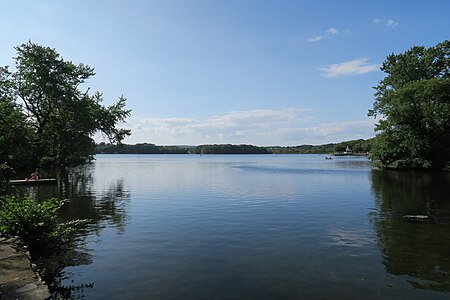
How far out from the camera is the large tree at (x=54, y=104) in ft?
190

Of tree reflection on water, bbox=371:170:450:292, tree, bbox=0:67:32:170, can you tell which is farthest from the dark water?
tree, bbox=0:67:32:170

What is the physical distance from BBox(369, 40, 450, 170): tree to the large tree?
56.4 metres

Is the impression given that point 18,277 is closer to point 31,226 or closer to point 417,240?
point 31,226

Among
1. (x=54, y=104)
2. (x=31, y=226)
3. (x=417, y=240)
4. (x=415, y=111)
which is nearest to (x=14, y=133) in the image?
(x=54, y=104)

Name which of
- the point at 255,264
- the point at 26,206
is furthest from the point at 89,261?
the point at 255,264

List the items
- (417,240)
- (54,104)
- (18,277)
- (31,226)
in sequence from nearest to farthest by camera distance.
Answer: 1. (18,277)
2. (31,226)
3. (417,240)
4. (54,104)

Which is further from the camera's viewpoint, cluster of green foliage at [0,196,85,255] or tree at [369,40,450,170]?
tree at [369,40,450,170]

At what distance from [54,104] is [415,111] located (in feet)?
209

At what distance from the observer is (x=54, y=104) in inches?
2441

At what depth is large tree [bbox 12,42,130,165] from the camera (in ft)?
190

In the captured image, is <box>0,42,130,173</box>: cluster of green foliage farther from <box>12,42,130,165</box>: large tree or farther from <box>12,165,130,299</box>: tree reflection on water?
<box>12,165,130,299</box>: tree reflection on water

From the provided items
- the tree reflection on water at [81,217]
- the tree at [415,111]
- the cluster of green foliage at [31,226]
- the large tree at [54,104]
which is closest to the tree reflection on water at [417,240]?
the tree reflection on water at [81,217]

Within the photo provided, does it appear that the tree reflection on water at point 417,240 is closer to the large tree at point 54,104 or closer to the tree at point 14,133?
the tree at point 14,133

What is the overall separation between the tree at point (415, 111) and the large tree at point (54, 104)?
185ft
